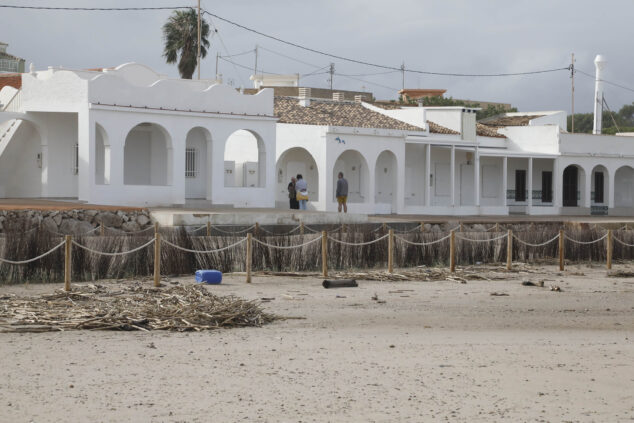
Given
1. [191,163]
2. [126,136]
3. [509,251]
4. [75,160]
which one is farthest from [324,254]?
[191,163]

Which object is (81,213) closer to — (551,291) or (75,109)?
(75,109)

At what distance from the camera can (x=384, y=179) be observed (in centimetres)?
3634

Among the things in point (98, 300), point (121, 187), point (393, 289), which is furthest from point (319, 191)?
point (98, 300)

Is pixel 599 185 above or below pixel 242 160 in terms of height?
below

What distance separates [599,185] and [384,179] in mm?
13372

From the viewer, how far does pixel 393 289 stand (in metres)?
15.8

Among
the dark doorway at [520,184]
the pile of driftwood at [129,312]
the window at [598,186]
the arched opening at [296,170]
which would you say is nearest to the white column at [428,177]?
the arched opening at [296,170]

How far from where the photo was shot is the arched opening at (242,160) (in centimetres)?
3334

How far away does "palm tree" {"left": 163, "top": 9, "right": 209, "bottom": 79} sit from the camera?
46188 millimetres

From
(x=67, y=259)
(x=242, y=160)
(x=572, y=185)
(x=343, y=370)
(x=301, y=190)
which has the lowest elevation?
(x=343, y=370)

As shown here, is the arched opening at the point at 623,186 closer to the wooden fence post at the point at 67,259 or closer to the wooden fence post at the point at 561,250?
the wooden fence post at the point at 561,250

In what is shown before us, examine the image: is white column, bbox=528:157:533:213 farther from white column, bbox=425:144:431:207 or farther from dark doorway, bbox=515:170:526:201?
white column, bbox=425:144:431:207

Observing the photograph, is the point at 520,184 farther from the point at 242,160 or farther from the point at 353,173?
the point at 242,160

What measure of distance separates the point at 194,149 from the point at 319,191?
5078 millimetres
